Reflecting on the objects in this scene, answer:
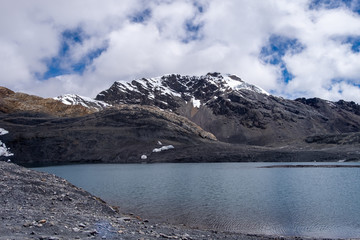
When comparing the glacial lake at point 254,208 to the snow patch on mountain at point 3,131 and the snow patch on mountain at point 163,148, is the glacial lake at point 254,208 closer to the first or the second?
the snow patch on mountain at point 163,148

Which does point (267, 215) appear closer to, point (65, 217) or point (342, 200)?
point (342, 200)

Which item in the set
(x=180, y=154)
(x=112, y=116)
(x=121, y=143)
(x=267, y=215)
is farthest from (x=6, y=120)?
(x=267, y=215)

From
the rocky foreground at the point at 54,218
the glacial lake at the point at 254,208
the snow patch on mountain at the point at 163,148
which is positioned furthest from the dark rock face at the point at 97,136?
the rocky foreground at the point at 54,218

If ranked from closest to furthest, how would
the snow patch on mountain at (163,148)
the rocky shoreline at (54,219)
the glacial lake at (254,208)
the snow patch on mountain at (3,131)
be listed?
the rocky shoreline at (54,219) → the glacial lake at (254,208) → the snow patch on mountain at (163,148) → the snow patch on mountain at (3,131)

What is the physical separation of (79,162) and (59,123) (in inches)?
1433

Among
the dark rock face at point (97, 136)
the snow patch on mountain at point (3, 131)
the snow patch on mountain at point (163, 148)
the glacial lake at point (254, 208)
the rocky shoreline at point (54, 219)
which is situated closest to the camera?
the rocky shoreline at point (54, 219)

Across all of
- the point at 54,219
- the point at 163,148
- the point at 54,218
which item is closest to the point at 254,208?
the point at 54,218

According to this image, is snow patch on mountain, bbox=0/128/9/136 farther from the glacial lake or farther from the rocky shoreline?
the rocky shoreline

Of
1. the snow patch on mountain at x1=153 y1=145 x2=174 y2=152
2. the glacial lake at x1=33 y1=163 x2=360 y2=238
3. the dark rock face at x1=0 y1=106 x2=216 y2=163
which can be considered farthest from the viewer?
the snow patch on mountain at x1=153 y1=145 x2=174 y2=152

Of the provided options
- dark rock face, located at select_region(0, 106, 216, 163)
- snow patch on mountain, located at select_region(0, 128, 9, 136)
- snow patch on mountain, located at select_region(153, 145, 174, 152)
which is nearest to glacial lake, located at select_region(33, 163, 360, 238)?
dark rock face, located at select_region(0, 106, 216, 163)

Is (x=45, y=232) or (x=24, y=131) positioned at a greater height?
(x=24, y=131)

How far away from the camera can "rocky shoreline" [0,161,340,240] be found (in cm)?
1353

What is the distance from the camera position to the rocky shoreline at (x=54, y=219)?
13.5m

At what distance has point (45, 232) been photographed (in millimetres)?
13305
